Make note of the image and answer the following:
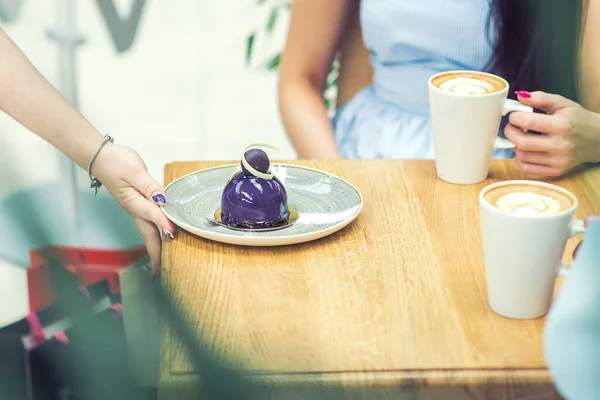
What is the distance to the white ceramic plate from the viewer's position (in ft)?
2.65

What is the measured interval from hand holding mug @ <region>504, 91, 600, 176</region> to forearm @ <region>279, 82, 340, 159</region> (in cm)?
45

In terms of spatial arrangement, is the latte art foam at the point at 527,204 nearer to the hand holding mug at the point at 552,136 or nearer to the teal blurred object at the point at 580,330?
the hand holding mug at the point at 552,136

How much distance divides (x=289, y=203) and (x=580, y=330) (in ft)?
2.35

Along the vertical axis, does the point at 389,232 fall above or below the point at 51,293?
below

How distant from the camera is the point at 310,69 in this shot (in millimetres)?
1510

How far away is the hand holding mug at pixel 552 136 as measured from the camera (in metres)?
0.99

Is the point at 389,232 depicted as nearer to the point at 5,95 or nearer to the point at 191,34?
the point at 5,95

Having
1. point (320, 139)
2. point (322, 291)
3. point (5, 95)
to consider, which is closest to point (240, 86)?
point (320, 139)

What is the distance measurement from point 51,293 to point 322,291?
0.57m

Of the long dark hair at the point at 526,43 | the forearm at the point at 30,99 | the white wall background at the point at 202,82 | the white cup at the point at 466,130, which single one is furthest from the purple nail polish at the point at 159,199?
the white wall background at the point at 202,82

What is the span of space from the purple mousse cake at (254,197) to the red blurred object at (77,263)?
0.60 meters

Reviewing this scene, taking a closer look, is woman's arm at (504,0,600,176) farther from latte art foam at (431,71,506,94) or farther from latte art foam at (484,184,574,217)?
latte art foam at (484,184,574,217)

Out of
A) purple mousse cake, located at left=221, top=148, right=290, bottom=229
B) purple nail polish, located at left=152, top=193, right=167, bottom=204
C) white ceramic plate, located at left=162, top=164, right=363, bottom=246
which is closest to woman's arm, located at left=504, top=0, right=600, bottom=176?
white ceramic plate, located at left=162, top=164, right=363, bottom=246

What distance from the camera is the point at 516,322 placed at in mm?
681
